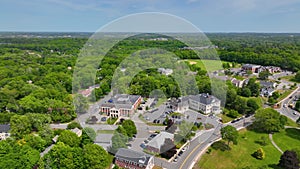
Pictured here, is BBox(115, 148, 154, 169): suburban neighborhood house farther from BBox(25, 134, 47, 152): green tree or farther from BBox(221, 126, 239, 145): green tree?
BBox(221, 126, 239, 145): green tree

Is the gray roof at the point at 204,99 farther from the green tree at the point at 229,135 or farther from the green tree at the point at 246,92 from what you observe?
the green tree at the point at 246,92

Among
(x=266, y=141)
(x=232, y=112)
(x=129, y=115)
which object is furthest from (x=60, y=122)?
(x=266, y=141)

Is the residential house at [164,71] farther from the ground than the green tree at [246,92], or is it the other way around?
the residential house at [164,71]

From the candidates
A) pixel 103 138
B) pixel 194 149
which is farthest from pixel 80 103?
pixel 194 149

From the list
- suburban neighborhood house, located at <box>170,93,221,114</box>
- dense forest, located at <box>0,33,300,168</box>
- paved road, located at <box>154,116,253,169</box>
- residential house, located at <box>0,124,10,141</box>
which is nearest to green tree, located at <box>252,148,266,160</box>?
paved road, located at <box>154,116,253,169</box>

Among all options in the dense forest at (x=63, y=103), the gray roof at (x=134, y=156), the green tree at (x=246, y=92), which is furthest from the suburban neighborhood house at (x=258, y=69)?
the gray roof at (x=134, y=156)
